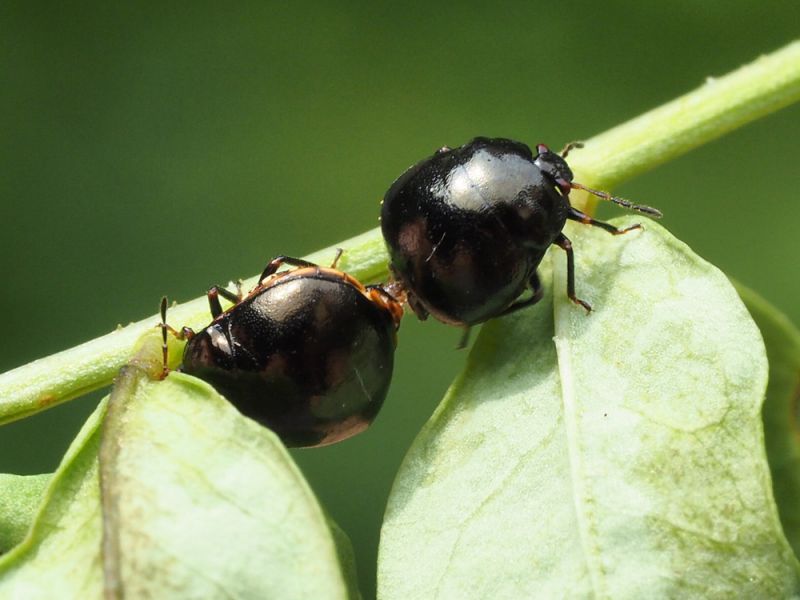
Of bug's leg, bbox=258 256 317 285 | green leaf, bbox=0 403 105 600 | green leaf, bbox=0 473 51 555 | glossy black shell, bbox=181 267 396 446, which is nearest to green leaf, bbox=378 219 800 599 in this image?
glossy black shell, bbox=181 267 396 446

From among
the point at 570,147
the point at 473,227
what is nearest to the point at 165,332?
the point at 473,227

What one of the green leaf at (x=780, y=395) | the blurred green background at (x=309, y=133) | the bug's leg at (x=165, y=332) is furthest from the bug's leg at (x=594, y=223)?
the blurred green background at (x=309, y=133)

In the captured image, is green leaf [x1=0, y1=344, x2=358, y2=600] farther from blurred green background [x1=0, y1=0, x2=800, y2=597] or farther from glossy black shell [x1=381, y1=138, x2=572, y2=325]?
blurred green background [x1=0, y1=0, x2=800, y2=597]

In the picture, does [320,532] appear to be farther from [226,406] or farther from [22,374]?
[22,374]

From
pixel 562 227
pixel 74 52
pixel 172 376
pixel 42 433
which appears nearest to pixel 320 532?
pixel 172 376

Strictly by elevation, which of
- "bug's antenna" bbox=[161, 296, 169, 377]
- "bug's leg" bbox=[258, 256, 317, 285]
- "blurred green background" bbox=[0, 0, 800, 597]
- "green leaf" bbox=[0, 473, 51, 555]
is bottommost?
"green leaf" bbox=[0, 473, 51, 555]
